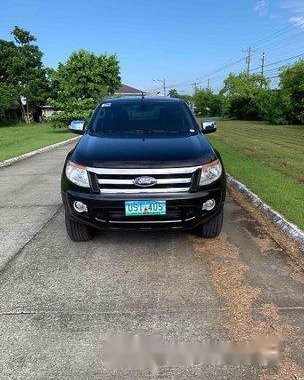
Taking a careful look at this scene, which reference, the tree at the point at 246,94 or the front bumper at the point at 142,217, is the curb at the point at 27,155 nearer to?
the front bumper at the point at 142,217

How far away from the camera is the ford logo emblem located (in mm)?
4281

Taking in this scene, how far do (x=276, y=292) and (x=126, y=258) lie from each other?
1665 mm

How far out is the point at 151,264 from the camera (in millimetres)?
4398

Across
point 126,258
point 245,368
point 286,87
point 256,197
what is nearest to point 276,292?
point 245,368

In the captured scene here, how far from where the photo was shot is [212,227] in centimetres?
496

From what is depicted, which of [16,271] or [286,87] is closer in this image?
[16,271]

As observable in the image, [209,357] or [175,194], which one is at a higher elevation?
[175,194]

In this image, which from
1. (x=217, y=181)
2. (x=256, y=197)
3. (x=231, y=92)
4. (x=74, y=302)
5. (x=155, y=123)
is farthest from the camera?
Result: (x=231, y=92)

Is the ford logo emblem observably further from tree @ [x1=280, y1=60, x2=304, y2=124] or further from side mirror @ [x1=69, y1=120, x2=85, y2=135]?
tree @ [x1=280, y1=60, x2=304, y2=124]

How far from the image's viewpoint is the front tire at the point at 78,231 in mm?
4875

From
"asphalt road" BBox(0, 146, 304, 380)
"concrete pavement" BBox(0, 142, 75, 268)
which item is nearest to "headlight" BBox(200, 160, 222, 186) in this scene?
"asphalt road" BBox(0, 146, 304, 380)

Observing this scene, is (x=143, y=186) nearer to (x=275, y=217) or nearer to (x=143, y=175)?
(x=143, y=175)

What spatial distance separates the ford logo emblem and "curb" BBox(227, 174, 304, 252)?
6.36ft

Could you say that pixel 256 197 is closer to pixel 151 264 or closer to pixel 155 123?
pixel 155 123
